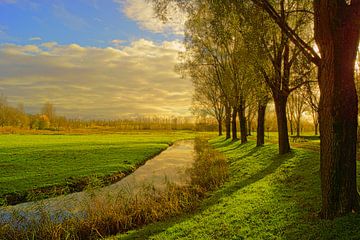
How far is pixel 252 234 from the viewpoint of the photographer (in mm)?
10586

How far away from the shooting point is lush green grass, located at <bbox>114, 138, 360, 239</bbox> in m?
9.70

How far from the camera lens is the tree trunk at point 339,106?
9.70 m

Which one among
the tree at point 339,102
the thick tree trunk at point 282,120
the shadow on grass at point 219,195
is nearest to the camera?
the tree at point 339,102

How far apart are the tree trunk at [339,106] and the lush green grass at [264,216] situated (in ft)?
2.54

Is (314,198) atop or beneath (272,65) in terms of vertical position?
beneath

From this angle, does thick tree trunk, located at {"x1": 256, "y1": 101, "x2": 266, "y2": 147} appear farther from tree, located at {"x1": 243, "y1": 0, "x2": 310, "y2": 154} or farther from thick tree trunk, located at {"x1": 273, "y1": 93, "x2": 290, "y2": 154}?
tree, located at {"x1": 243, "y1": 0, "x2": 310, "y2": 154}

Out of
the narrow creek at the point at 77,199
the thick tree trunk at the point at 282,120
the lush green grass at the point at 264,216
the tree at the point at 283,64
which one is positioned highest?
the tree at the point at 283,64

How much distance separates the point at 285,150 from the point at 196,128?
408 ft

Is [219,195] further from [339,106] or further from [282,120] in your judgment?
[282,120]

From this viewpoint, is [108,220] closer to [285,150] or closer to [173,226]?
[173,226]

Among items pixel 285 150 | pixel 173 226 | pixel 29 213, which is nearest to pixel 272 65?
pixel 285 150

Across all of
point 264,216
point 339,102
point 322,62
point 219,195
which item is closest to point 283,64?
point 219,195

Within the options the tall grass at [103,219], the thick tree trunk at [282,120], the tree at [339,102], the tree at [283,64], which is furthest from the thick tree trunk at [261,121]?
the tree at [339,102]

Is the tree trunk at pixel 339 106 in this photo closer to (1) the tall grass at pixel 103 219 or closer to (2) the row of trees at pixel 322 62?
(2) the row of trees at pixel 322 62
